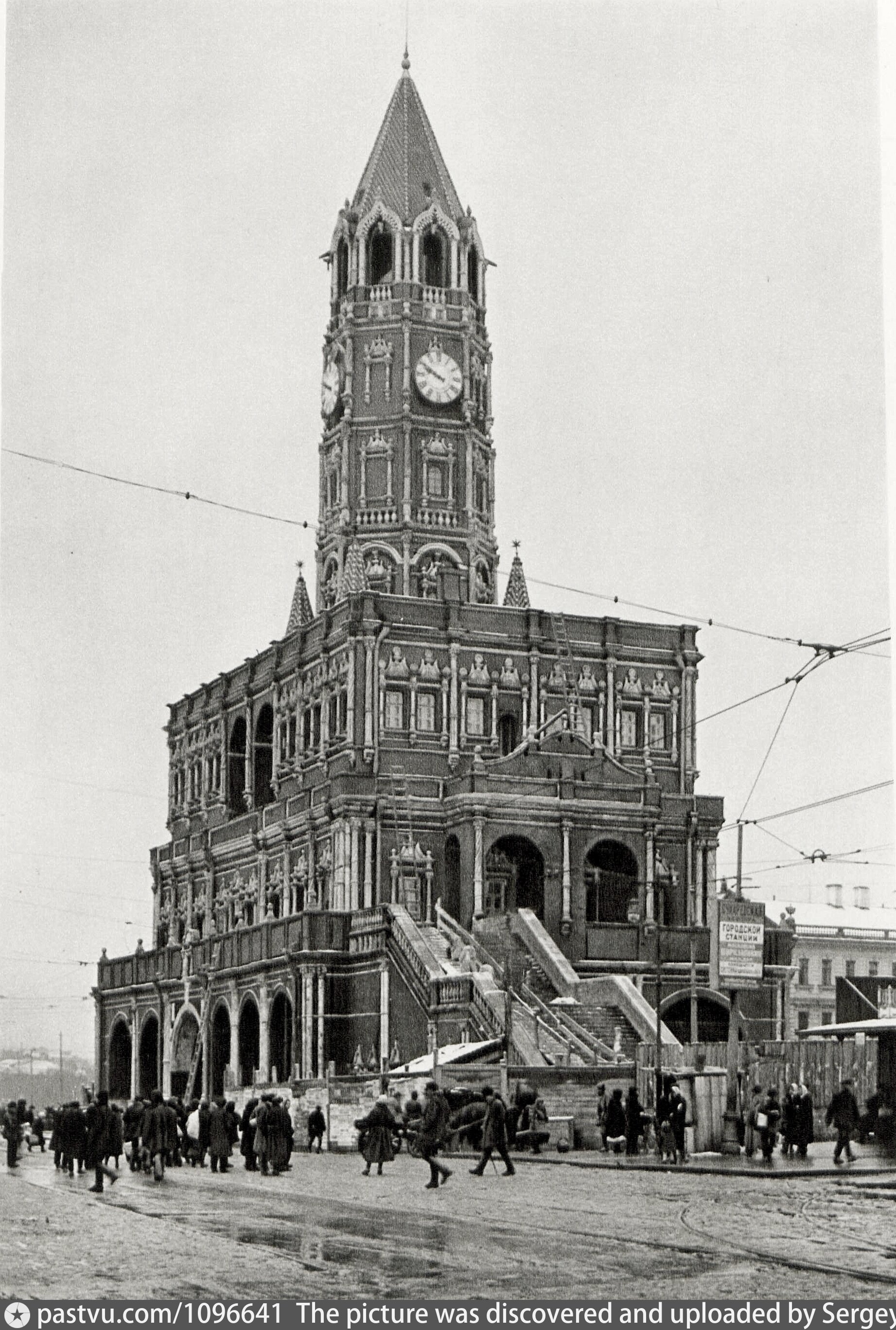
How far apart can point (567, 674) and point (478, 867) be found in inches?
390

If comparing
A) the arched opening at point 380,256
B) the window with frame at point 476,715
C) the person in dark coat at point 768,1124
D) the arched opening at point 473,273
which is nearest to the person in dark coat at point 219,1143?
the person in dark coat at point 768,1124

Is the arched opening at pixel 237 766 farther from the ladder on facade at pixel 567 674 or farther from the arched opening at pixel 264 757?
the ladder on facade at pixel 567 674

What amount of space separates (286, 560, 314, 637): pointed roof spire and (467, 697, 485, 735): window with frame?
10.2 meters

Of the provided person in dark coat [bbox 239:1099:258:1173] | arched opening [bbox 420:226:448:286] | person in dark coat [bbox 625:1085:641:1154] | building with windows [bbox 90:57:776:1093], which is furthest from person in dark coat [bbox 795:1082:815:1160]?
arched opening [bbox 420:226:448:286]

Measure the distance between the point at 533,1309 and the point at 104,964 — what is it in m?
72.3

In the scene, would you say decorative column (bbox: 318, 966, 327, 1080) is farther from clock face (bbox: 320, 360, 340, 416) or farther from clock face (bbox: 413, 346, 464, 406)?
clock face (bbox: 320, 360, 340, 416)

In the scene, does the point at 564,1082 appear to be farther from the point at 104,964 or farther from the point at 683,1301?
the point at 104,964

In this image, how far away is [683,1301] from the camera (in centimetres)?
1773

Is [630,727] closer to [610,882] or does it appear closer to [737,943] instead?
[610,882]

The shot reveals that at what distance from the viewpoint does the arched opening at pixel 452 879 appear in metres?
70.2

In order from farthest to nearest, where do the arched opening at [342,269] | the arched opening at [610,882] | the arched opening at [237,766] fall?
1. the arched opening at [342,269]
2. the arched opening at [237,766]
3. the arched opening at [610,882]

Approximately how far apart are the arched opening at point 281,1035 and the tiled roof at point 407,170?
3139 centimetres

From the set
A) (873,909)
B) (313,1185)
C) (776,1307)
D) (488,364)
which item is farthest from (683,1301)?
(873,909)

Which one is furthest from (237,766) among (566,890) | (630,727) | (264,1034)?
(566,890)
